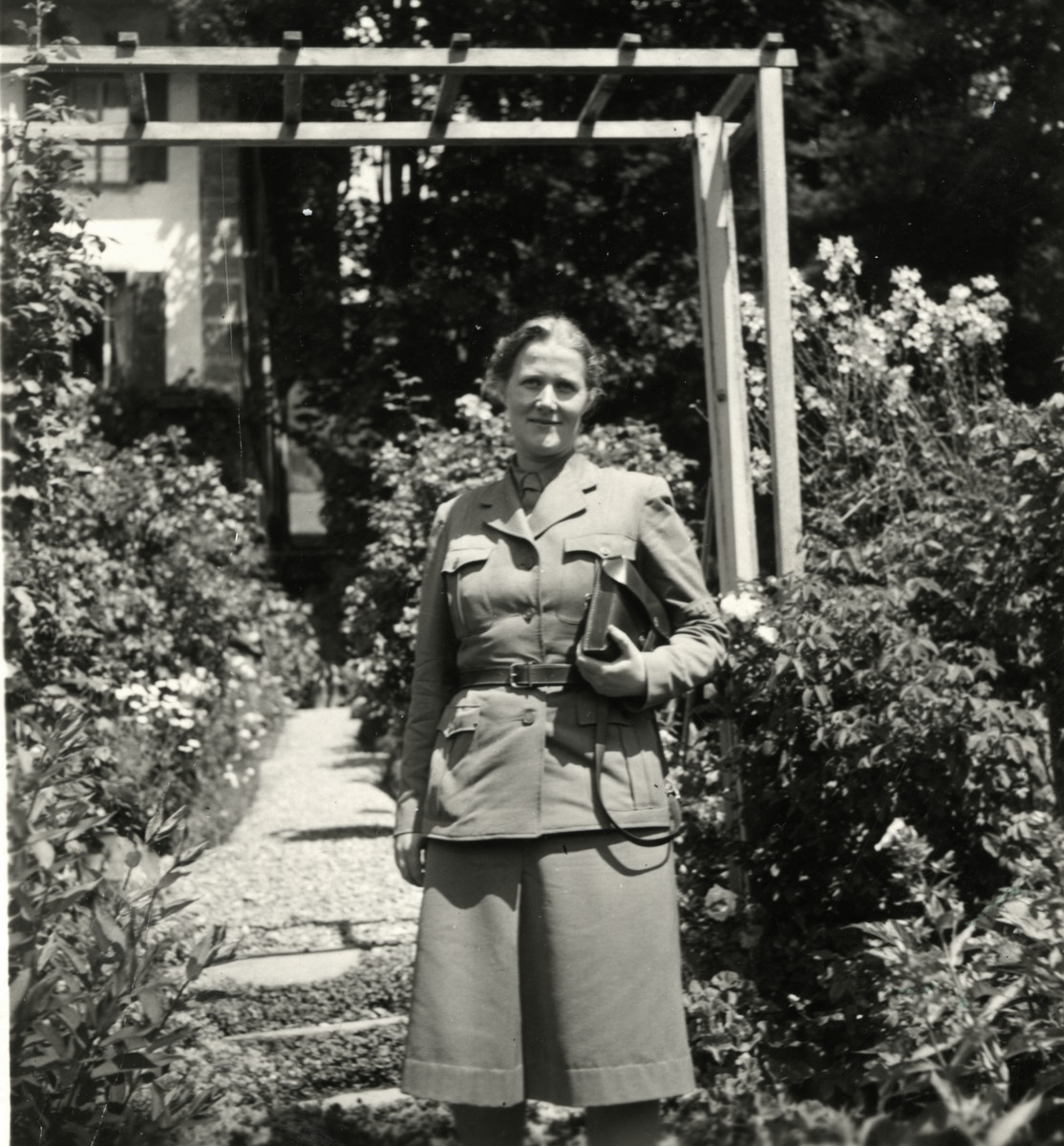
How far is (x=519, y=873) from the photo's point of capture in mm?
2543

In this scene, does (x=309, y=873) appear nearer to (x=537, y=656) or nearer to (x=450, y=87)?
(x=450, y=87)

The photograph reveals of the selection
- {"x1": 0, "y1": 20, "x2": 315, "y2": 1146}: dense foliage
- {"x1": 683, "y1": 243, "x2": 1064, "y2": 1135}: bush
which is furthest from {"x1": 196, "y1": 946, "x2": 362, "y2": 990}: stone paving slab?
{"x1": 683, "y1": 243, "x2": 1064, "y2": 1135}: bush

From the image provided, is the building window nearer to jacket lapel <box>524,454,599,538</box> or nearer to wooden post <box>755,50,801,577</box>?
wooden post <box>755,50,801,577</box>

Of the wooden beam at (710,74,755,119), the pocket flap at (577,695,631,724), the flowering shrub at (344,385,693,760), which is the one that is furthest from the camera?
the flowering shrub at (344,385,693,760)

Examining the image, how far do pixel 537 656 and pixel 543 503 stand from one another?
31cm

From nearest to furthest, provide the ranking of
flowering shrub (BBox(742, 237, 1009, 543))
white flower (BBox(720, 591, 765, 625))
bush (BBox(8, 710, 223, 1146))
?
bush (BBox(8, 710, 223, 1146)) < white flower (BBox(720, 591, 765, 625)) < flowering shrub (BBox(742, 237, 1009, 543))

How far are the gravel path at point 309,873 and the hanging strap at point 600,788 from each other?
2177 millimetres

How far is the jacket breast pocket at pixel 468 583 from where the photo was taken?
104 inches

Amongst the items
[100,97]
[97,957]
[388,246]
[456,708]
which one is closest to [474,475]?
[456,708]

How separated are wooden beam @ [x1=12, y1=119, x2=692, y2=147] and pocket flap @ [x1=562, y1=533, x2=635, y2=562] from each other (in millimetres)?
2086

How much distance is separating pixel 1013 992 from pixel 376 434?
11.0 meters

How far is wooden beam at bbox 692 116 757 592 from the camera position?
4.30m

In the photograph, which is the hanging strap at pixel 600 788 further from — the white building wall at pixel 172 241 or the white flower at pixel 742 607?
the white building wall at pixel 172 241

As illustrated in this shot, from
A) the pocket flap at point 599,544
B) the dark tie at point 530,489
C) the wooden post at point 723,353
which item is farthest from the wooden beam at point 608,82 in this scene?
the pocket flap at point 599,544
